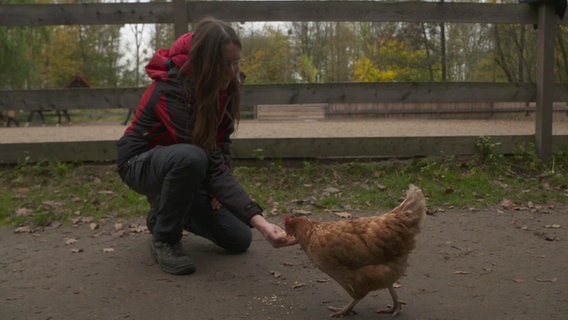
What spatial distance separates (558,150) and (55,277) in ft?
18.8

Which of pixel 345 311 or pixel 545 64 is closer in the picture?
pixel 345 311

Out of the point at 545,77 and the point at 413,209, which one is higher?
the point at 545,77

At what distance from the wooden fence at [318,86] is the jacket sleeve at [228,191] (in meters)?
2.50

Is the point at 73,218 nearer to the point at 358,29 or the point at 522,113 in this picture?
the point at 522,113

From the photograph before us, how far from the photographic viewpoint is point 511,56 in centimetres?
2086

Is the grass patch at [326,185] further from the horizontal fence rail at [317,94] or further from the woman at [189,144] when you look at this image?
the woman at [189,144]

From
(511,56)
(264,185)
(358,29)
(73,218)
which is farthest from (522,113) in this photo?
(73,218)

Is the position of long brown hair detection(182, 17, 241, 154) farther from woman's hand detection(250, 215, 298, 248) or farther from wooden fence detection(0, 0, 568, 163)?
wooden fence detection(0, 0, 568, 163)

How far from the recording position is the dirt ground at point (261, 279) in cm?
290

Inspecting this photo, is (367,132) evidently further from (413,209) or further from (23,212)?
(413,209)

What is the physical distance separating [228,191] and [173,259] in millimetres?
609

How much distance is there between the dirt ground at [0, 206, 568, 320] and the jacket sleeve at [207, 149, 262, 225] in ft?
1.58

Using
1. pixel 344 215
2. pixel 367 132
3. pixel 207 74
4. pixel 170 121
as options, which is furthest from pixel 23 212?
pixel 367 132

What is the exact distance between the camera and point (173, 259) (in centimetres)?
345
